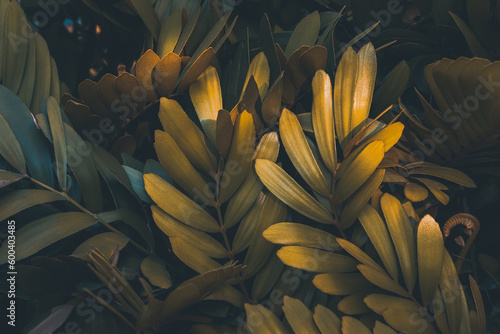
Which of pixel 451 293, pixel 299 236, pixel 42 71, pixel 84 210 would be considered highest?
pixel 42 71

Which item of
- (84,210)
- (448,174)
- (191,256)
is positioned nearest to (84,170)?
(84,210)

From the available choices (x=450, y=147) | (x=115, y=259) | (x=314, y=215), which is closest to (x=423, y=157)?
(x=450, y=147)

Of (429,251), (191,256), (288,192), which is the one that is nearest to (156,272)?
(191,256)

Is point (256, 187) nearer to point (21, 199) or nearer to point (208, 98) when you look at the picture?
point (208, 98)

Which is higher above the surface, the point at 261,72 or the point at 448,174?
the point at 261,72

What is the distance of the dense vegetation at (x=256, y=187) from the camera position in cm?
38

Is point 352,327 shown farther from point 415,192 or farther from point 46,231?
point 46,231

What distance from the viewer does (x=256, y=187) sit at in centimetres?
41

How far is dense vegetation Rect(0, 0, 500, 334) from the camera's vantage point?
1.24 feet

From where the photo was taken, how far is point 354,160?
40cm

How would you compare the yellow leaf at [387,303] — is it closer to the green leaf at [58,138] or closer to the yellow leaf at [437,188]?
the yellow leaf at [437,188]

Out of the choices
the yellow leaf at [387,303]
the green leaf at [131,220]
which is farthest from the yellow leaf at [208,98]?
the yellow leaf at [387,303]

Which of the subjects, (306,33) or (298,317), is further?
(306,33)

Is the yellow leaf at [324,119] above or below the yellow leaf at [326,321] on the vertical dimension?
above
